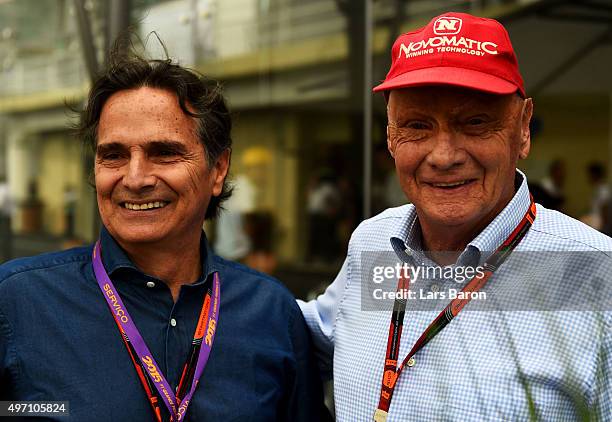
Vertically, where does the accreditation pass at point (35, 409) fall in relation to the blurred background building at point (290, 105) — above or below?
below

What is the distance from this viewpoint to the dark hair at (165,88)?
7.43 feet

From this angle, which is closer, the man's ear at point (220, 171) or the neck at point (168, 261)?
the neck at point (168, 261)

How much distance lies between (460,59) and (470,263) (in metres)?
0.49

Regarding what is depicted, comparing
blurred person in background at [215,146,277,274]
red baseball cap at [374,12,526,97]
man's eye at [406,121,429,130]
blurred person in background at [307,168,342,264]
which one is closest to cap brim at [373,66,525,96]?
red baseball cap at [374,12,526,97]

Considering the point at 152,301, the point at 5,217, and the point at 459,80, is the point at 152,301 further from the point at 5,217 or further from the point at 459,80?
the point at 5,217

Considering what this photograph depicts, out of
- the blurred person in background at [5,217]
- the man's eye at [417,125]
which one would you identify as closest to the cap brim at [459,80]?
the man's eye at [417,125]

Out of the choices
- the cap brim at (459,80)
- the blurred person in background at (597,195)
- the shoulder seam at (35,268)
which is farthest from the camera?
the blurred person in background at (597,195)

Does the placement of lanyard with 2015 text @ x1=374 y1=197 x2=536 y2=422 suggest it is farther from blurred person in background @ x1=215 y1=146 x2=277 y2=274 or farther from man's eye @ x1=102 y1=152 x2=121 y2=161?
blurred person in background @ x1=215 y1=146 x2=277 y2=274

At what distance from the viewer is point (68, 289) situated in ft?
6.95

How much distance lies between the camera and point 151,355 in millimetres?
2068

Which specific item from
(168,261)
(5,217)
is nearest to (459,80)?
(168,261)

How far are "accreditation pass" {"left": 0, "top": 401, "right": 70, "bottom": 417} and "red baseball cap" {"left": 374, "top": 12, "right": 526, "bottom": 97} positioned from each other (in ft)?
3.62

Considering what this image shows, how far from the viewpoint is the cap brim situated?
1.85 m

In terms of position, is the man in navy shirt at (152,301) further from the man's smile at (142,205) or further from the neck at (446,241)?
the neck at (446,241)
